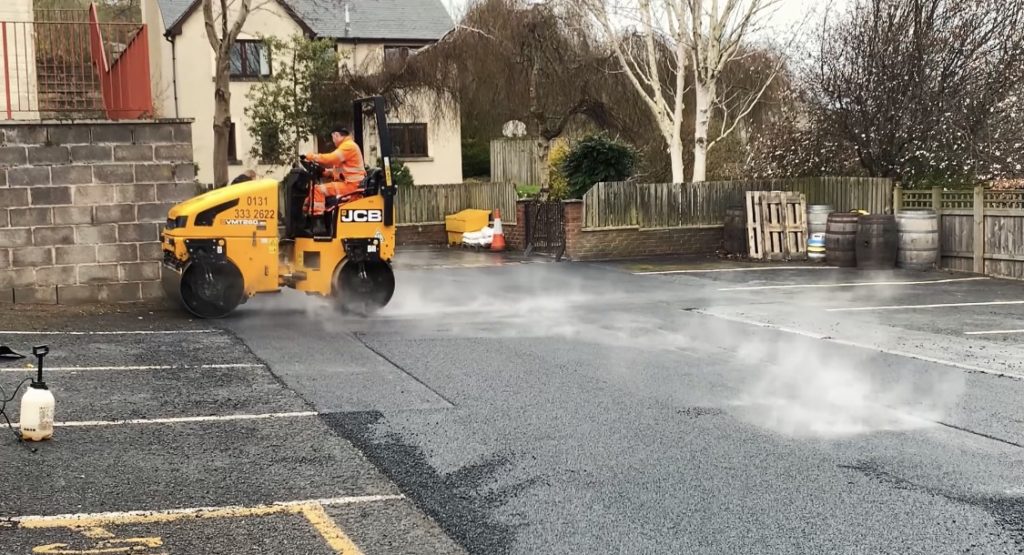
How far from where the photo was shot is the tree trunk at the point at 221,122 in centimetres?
2255

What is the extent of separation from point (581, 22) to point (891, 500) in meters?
23.7

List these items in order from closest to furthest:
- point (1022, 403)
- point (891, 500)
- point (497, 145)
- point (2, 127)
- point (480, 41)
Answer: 1. point (891, 500)
2. point (1022, 403)
3. point (2, 127)
4. point (480, 41)
5. point (497, 145)

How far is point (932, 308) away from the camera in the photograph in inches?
569

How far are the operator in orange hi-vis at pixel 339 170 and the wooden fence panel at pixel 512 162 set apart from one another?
2524 cm

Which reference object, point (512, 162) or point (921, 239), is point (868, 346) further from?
point (512, 162)

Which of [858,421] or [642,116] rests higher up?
[642,116]

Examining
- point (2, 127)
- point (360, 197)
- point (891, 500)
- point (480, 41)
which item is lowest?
point (891, 500)

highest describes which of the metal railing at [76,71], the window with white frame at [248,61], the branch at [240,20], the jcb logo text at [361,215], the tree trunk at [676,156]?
the window with white frame at [248,61]

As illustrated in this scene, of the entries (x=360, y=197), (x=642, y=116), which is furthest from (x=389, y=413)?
(x=642, y=116)

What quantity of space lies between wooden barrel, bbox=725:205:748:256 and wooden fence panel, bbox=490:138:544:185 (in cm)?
1622

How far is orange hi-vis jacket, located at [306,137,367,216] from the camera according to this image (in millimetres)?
13172

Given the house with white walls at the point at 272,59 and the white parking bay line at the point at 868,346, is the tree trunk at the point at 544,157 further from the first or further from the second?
the white parking bay line at the point at 868,346

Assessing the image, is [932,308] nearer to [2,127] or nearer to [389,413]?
[389,413]

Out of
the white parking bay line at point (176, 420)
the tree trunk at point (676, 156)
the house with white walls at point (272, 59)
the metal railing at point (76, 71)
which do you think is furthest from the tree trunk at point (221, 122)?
the white parking bay line at point (176, 420)
